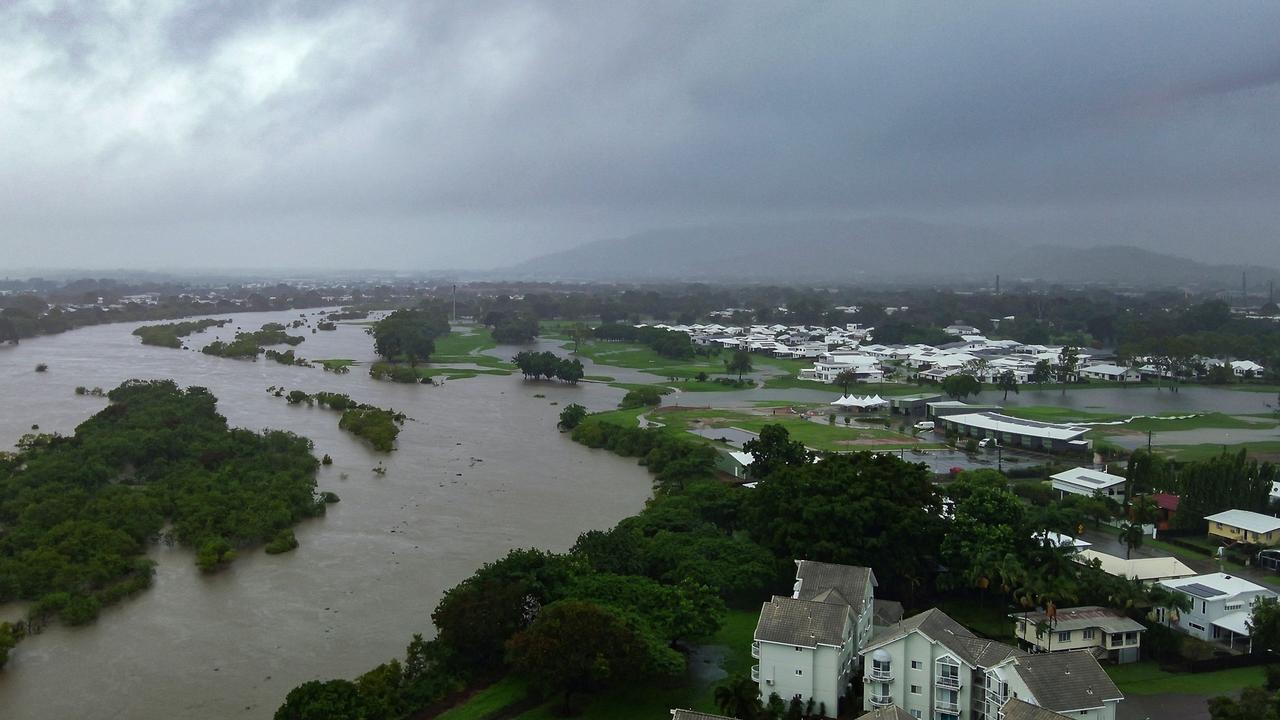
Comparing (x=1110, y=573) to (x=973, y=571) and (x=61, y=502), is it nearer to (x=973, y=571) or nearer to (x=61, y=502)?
(x=973, y=571)

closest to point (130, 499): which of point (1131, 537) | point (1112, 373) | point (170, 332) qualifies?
point (1131, 537)

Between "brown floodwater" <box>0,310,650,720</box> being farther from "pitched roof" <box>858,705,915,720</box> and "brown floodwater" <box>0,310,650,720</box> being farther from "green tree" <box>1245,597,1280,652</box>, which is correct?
"green tree" <box>1245,597,1280,652</box>

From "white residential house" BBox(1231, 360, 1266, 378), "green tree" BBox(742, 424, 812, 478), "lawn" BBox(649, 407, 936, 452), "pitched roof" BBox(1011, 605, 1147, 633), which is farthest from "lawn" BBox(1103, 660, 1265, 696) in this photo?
"white residential house" BBox(1231, 360, 1266, 378)

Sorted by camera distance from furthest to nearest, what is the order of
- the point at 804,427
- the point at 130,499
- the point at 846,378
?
Answer: the point at 846,378
the point at 804,427
the point at 130,499

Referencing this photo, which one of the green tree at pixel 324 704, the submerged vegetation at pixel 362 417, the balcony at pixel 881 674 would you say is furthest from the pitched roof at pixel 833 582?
the submerged vegetation at pixel 362 417

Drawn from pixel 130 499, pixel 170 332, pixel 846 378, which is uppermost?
pixel 170 332

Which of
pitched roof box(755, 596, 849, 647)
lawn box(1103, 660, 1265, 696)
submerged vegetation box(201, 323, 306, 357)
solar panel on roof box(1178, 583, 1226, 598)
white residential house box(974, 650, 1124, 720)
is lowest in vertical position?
lawn box(1103, 660, 1265, 696)

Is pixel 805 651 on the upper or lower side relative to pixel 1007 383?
upper

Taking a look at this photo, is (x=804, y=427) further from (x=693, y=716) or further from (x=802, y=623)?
(x=693, y=716)
